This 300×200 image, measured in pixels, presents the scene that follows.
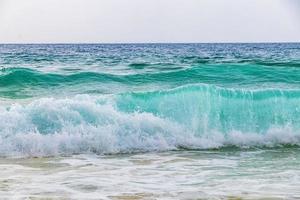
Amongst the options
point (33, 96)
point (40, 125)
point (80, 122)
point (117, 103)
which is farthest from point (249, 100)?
point (33, 96)

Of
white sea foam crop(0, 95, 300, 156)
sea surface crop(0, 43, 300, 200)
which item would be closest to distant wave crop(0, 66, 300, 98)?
sea surface crop(0, 43, 300, 200)

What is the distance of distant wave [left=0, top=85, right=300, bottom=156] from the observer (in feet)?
28.9

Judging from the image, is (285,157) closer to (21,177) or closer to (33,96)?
(21,177)

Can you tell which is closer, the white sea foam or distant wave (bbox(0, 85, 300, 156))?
the white sea foam

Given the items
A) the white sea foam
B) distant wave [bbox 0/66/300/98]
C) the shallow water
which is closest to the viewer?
the shallow water

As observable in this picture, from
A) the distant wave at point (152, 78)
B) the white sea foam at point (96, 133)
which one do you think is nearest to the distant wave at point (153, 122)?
the white sea foam at point (96, 133)

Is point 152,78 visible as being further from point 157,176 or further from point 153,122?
point 157,176

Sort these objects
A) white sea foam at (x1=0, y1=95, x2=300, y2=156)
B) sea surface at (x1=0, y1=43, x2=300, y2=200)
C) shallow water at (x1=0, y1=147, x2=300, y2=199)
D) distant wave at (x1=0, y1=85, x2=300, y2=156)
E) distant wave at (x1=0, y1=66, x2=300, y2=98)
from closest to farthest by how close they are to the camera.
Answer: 1. shallow water at (x1=0, y1=147, x2=300, y2=199)
2. sea surface at (x1=0, y1=43, x2=300, y2=200)
3. white sea foam at (x1=0, y1=95, x2=300, y2=156)
4. distant wave at (x1=0, y1=85, x2=300, y2=156)
5. distant wave at (x1=0, y1=66, x2=300, y2=98)

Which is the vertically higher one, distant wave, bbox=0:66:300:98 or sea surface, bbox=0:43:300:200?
distant wave, bbox=0:66:300:98

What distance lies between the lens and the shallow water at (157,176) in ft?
19.1

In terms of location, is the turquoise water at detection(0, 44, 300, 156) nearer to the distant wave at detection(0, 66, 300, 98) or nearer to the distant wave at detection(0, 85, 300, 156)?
the distant wave at detection(0, 85, 300, 156)

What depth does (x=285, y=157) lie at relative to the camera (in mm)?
8297

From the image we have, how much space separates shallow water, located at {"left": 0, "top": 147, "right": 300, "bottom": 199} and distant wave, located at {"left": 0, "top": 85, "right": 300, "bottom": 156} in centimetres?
65

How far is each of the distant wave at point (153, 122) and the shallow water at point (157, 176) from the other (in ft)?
2.13
